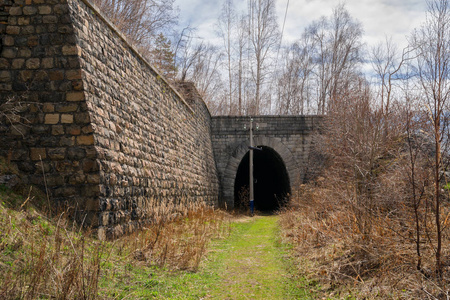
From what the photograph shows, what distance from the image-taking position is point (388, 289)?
3273 millimetres

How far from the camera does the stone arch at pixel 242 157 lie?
17.8m

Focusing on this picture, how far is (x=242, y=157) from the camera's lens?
1775 centimetres

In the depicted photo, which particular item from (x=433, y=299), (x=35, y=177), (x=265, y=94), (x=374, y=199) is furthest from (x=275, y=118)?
(x=433, y=299)

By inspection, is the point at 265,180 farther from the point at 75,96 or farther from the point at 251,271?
the point at 75,96

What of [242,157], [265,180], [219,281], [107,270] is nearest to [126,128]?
[107,270]

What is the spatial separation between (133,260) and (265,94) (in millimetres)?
25495

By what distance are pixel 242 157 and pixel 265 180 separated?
7082 millimetres

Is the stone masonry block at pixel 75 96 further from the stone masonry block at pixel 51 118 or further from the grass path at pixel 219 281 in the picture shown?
the grass path at pixel 219 281

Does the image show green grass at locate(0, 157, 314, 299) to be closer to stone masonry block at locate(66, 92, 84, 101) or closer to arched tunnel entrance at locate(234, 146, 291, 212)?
stone masonry block at locate(66, 92, 84, 101)

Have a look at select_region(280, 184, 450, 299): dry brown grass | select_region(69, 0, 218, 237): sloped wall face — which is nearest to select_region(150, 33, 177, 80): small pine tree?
select_region(69, 0, 218, 237): sloped wall face

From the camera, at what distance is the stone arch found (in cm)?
1777

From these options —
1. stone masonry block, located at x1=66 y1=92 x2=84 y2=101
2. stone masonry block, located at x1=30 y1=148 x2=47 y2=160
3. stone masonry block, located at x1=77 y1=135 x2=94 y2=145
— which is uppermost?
stone masonry block, located at x1=66 y1=92 x2=84 y2=101

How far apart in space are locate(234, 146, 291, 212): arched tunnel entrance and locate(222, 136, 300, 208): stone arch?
62cm

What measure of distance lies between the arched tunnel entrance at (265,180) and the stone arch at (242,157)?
0.62 metres
